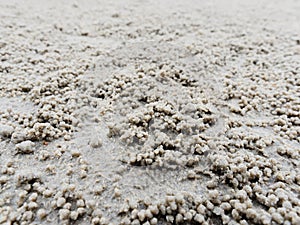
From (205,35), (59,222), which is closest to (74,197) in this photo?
(59,222)

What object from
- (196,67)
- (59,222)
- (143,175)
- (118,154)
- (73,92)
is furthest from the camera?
(196,67)

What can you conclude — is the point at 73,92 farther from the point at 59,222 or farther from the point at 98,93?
the point at 59,222

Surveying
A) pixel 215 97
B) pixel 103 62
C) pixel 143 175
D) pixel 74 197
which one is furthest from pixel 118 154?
pixel 103 62

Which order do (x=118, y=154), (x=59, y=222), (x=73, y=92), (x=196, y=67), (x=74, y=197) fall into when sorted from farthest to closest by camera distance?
(x=196, y=67) → (x=73, y=92) → (x=118, y=154) → (x=74, y=197) → (x=59, y=222)

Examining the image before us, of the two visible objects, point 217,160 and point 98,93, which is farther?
point 98,93

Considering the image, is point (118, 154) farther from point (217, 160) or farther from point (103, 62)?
point (103, 62)

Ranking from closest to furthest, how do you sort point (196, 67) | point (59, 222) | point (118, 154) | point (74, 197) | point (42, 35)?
1. point (59, 222)
2. point (74, 197)
3. point (118, 154)
4. point (196, 67)
5. point (42, 35)
